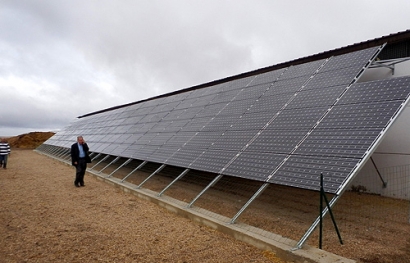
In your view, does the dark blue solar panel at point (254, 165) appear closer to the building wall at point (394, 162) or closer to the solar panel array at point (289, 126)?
the solar panel array at point (289, 126)

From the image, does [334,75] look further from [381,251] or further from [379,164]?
[381,251]

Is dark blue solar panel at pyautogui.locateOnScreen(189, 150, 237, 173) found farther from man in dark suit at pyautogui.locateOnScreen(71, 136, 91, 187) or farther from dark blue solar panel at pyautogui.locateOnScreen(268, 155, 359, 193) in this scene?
man in dark suit at pyautogui.locateOnScreen(71, 136, 91, 187)

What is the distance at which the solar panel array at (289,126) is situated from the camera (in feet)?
20.5

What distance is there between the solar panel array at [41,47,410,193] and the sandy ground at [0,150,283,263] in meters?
1.78

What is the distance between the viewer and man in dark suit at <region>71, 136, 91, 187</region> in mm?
11922

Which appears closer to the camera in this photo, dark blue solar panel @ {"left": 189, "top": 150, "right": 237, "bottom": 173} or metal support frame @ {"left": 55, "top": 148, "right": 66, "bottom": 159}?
dark blue solar panel @ {"left": 189, "top": 150, "right": 237, "bottom": 173}

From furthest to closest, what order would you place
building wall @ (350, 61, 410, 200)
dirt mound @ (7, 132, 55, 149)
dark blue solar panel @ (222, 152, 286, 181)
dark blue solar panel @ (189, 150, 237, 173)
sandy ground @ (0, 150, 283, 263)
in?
1. dirt mound @ (7, 132, 55, 149)
2. building wall @ (350, 61, 410, 200)
3. dark blue solar panel @ (189, 150, 237, 173)
4. dark blue solar panel @ (222, 152, 286, 181)
5. sandy ground @ (0, 150, 283, 263)

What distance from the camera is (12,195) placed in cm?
1016

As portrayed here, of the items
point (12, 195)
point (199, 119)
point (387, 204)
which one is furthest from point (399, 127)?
point (12, 195)

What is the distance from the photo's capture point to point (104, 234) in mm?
6430

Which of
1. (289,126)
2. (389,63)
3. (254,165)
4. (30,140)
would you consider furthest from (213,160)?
(30,140)

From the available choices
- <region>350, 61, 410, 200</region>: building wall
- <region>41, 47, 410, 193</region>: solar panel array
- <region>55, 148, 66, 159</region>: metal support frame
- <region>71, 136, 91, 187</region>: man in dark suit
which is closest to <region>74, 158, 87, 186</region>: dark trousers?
<region>71, 136, 91, 187</region>: man in dark suit

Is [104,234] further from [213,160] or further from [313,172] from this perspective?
[313,172]

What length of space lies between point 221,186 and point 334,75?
584 centimetres
